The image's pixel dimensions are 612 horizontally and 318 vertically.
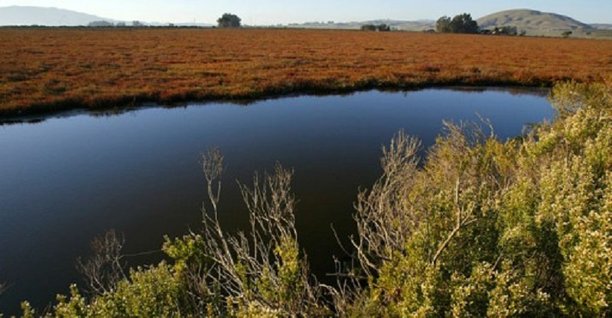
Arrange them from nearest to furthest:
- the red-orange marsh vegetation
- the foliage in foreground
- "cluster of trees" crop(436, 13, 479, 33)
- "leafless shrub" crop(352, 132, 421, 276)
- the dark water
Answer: the foliage in foreground
"leafless shrub" crop(352, 132, 421, 276)
the dark water
the red-orange marsh vegetation
"cluster of trees" crop(436, 13, 479, 33)

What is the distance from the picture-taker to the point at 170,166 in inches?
1074

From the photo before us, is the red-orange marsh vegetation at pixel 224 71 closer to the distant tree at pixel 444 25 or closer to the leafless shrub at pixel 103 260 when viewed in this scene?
the leafless shrub at pixel 103 260

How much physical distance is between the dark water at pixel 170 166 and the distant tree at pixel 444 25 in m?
147

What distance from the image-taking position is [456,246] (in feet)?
33.0

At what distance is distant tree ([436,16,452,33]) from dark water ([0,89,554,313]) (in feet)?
481

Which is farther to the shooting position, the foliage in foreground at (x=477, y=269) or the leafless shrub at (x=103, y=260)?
the leafless shrub at (x=103, y=260)

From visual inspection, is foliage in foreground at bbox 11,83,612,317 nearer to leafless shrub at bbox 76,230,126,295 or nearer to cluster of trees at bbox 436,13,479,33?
leafless shrub at bbox 76,230,126,295

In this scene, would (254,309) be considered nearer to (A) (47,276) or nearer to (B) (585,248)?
(B) (585,248)

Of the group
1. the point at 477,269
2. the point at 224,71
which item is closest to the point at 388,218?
the point at 477,269

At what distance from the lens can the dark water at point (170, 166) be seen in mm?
18812

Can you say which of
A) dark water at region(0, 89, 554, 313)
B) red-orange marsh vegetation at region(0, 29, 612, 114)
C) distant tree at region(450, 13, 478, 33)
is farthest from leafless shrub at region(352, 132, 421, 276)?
distant tree at region(450, 13, 478, 33)

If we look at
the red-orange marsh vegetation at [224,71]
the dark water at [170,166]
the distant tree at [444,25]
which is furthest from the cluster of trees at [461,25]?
the dark water at [170,166]

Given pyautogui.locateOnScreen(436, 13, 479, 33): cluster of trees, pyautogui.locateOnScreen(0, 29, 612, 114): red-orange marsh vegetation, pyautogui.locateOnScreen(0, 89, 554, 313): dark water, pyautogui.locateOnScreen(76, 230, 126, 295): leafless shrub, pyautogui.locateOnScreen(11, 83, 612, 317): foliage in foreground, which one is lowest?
pyautogui.locateOnScreen(76, 230, 126, 295): leafless shrub

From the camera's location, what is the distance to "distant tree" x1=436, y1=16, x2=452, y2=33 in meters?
180
